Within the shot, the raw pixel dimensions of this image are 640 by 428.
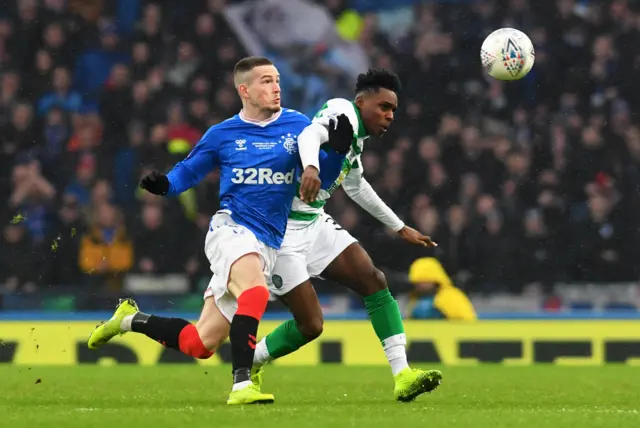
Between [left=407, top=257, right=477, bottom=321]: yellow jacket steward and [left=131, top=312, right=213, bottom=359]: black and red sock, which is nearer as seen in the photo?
[left=131, top=312, right=213, bottom=359]: black and red sock

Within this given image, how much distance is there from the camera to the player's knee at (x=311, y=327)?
23.9ft

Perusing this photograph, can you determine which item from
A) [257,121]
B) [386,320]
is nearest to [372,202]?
[386,320]

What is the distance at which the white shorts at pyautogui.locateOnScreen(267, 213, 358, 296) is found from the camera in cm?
712

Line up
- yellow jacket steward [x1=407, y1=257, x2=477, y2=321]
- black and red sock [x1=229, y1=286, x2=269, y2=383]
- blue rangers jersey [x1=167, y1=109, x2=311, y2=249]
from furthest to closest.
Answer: yellow jacket steward [x1=407, y1=257, x2=477, y2=321] → blue rangers jersey [x1=167, y1=109, x2=311, y2=249] → black and red sock [x1=229, y1=286, x2=269, y2=383]

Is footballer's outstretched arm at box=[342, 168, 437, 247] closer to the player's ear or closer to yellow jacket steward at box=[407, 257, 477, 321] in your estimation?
the player's ear

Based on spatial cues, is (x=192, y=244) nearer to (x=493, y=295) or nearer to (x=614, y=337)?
(x=493, y=295)

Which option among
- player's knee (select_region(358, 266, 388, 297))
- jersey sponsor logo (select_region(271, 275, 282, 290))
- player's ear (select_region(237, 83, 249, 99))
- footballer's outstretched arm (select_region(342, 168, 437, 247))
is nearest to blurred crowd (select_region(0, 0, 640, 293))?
footballer's outstretched arm (select_region(342, 168, 437, 247))

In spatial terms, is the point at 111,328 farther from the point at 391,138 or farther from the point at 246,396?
the point at 391,138

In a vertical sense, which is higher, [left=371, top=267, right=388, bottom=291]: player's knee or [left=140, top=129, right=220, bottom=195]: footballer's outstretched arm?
[left=140, top=129, right=220, bottom=195]: footballer's outstretched arm

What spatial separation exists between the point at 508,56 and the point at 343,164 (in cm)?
170

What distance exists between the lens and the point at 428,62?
15086 mm

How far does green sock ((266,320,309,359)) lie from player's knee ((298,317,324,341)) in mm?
72

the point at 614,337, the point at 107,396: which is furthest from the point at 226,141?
the point at 614,337

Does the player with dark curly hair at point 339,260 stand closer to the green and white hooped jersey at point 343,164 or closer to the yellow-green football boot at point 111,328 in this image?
the green and white hooped jersey at point 343,164
